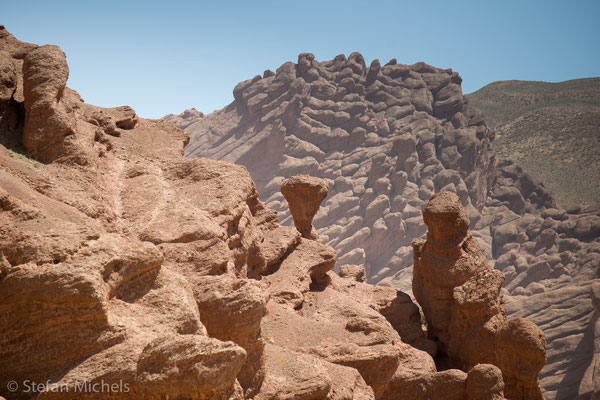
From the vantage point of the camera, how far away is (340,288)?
772 inches

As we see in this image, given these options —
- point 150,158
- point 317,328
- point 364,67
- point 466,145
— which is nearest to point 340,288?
point 317,328

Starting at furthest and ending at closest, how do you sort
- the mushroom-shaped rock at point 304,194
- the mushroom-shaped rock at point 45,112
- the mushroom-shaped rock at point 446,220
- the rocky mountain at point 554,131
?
the rocky mountain at point 554,131
the mushroom-shaped rock at point 304,194
the mushroom-shaped rock at point 446,220
the mushroom-shaped rock at point 45,112

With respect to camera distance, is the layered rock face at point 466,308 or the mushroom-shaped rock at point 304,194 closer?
the layered rock face at point 466,308

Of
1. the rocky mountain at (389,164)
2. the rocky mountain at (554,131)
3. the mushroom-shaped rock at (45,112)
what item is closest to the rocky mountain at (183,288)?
the mushroom-shaped rock at (45,112)

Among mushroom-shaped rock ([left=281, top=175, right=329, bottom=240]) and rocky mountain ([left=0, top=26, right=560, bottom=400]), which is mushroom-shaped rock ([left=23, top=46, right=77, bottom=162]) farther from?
mushroom-shaped rock ([left=281, top=175, right=329, bottom=240])

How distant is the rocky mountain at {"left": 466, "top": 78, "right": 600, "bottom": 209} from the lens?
7881cm

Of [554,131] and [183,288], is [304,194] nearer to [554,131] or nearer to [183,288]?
[183,288]

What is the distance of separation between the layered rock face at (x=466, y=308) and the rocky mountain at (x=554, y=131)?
2150 inches

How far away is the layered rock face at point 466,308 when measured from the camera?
1618cm

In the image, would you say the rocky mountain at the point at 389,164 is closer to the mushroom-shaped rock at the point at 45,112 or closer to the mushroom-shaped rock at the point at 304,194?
the mushroom-shaped rock at the point at 304,194

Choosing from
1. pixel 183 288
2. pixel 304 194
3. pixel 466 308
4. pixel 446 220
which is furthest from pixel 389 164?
pixel 183 288

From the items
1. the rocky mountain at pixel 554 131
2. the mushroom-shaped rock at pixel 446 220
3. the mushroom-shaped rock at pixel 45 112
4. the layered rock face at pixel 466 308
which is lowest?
the layered rock face at pixel 466 308

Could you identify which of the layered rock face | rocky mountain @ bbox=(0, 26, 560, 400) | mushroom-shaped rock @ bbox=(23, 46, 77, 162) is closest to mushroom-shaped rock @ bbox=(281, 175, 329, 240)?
rocky mountain @ bbox=(0, 26, 560, 400)

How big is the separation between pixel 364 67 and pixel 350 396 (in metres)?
82.2
